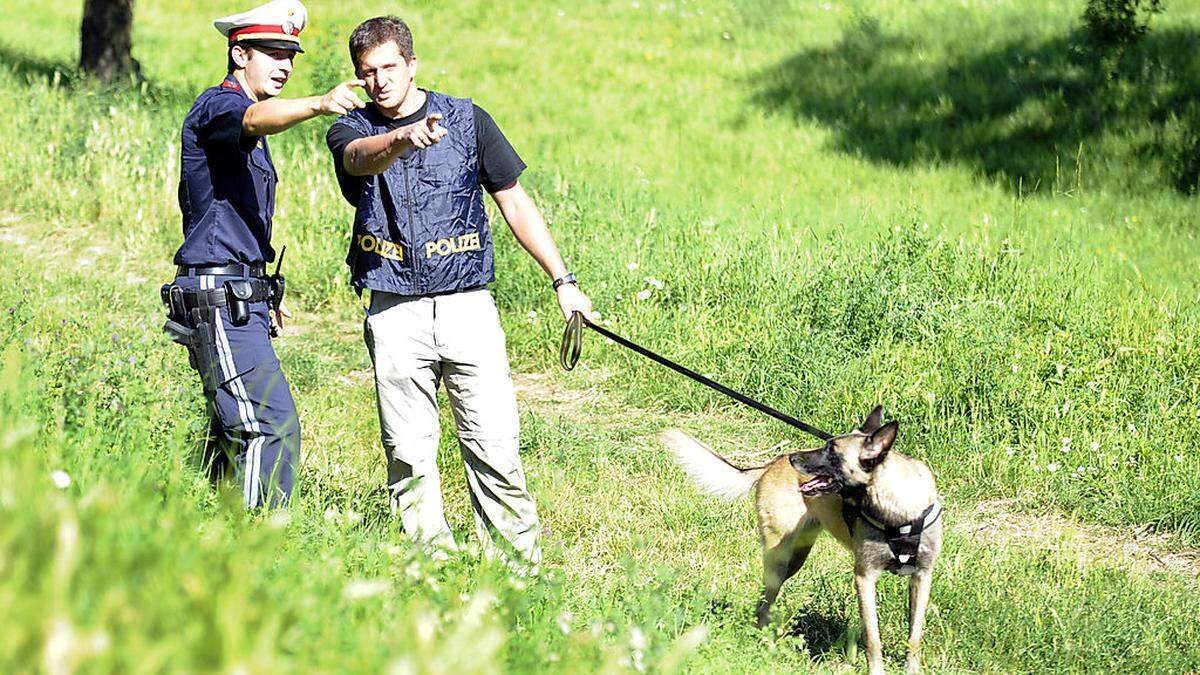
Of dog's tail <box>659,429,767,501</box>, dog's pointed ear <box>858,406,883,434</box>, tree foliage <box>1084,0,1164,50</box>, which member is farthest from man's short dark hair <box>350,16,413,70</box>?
tree foliage <box>1084,0,1164,50</box>

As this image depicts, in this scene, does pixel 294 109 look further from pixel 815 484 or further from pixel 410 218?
pixel 815 484

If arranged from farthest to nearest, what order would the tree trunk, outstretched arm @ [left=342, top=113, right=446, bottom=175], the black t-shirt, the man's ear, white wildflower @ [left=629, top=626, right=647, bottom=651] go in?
the tree trunk
the black t-shirt
the man's ear
outstretched arm @ [left=342, top=113, right=446, bottom=175]
white wildflower @ [left=629, top=626, right=647, bottom=651]

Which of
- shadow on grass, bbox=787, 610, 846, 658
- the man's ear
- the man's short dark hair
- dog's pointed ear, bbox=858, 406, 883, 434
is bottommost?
shadow on grass, bbox=787, 610, 846, 658

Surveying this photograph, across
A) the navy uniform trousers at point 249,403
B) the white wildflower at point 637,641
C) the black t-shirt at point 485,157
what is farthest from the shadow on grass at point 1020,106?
the white wildflower at point 637,641

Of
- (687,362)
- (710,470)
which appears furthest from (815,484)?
(687,362)

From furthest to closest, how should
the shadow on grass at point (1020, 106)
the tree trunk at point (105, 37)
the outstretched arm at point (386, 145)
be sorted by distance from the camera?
1. the tree trunk at point (105, 37)
2. the shadow on grass at point (1020, 106)
3. the outstretched arm at point (386, 145)

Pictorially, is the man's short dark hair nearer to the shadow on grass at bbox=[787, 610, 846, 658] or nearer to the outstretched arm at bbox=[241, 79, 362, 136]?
the outstretched arm at bbox=[241, 79, 362, 136]

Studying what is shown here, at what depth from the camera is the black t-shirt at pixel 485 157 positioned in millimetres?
4457

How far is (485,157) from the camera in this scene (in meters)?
4.65

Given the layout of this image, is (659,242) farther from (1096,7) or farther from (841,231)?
(1096,7)

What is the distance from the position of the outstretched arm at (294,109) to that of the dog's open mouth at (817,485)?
2154mm

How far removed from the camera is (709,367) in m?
7.28

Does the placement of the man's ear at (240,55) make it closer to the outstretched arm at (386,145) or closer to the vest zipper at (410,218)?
the outstretched arm at (386,145)

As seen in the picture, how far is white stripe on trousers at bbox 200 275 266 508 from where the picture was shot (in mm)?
4234
